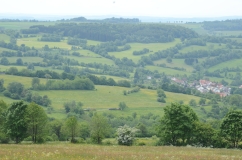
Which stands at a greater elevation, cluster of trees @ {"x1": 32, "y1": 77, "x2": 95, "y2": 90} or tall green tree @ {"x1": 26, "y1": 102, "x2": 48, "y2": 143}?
tall green tree @ {"x1": 26, "y1": 102, "x2": 48, "y2": 143}

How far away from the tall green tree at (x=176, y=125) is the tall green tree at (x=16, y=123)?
22.9m

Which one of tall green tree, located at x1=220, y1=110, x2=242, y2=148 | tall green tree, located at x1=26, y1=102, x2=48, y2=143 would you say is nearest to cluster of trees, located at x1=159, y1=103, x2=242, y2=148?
tall green tree, located at x1=220, y1=110, x2=242, y2=148

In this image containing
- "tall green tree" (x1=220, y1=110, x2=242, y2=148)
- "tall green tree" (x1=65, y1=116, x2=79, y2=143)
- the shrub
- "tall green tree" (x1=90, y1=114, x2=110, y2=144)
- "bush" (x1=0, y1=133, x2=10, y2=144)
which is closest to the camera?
"tall green tree" (x1=220, y1=110, x2=242, y2=148)

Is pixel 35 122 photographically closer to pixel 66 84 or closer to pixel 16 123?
pixel 16 123

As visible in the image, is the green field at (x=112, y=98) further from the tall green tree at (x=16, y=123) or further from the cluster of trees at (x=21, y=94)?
the tall green tree at (x=16, y=123)

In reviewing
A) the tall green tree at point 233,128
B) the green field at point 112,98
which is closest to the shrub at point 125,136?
the tall green tree at point 233,128

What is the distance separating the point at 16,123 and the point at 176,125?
26188 millimetres

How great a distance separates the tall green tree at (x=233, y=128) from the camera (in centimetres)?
5409

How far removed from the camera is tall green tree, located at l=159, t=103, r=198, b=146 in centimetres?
5697

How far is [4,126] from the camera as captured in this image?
55.1m

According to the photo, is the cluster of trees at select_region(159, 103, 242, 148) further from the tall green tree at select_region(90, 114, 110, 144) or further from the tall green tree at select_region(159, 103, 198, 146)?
the tall green tree at select_region(90, 114, 110, 144)

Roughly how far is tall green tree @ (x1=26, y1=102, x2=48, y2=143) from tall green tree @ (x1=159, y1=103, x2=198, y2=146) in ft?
65.6

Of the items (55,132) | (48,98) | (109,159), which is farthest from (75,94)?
(109,159)

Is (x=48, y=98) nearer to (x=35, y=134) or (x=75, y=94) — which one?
(x=75, y=94)
